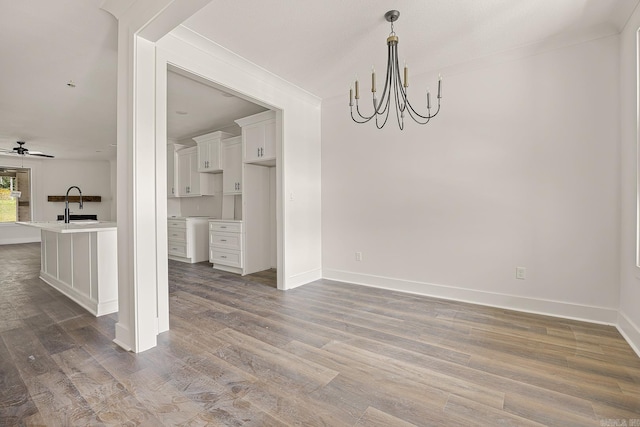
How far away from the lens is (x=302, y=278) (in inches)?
162

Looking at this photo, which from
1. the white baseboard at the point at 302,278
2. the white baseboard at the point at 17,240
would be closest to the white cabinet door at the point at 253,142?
the white baseboard at the point at 302,278

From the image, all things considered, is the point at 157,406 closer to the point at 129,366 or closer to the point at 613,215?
the point at 129,366

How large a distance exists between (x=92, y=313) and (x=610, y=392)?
13.8 feet

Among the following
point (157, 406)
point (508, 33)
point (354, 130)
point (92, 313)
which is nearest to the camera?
point (157, 406)

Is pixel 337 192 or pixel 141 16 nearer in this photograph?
pixel 141 16

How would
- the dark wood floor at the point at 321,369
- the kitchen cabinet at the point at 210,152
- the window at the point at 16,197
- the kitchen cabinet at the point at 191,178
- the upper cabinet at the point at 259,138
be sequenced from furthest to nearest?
the window at the point at 16,197 → the kitchen cabinet at the point at 191,178 → the kitchen cabinet at the point at 210,152 → the upper cabinet at the point at 259,138 → the dark wood floor at the point at 321,369

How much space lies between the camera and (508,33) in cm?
268

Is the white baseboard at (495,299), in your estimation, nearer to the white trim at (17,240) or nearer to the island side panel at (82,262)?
the island side panel at (82,262)

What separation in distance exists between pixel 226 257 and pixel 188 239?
1.25 meters

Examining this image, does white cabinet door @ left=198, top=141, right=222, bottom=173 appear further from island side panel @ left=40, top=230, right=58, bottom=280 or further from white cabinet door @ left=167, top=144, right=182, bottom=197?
island side panel @ left=40, top=230, right=58, bottom=280

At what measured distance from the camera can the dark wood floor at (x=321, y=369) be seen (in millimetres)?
1544

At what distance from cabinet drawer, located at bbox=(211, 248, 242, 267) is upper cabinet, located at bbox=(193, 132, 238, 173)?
157cm

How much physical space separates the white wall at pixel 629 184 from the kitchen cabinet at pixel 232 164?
4.71 metres

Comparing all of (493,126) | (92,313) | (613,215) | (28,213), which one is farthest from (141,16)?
(28,213)
